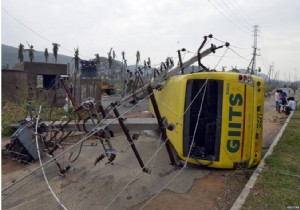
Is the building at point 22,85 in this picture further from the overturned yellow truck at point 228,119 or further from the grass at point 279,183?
the grass at point 279,183

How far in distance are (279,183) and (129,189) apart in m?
3.03

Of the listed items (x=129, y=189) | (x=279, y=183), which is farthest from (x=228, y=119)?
(x=129, y=189)

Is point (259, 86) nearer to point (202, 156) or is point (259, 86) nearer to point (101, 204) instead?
point (202, 156)

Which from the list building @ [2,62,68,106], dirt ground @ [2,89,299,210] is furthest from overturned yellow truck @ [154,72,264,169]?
building @ [2,62,68,106]

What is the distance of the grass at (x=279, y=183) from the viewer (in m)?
4.93

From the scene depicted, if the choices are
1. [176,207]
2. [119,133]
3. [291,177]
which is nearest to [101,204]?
[176,207]

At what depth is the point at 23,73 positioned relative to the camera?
69.8ft

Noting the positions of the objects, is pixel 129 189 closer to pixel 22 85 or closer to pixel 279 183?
pixel 279 183

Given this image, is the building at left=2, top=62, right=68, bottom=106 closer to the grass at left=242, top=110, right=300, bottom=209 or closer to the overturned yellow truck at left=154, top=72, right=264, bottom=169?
the overturned yellow truck at left=154, top=72, right=264, bottom=169

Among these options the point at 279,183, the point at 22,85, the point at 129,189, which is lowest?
the point at 129,189

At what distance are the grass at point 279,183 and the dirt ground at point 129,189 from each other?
0.43 meters

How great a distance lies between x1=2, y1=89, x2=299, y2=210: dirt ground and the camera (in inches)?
209

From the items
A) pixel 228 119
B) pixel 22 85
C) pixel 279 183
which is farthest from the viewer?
pixel 22 85

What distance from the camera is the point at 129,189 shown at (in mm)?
5969
